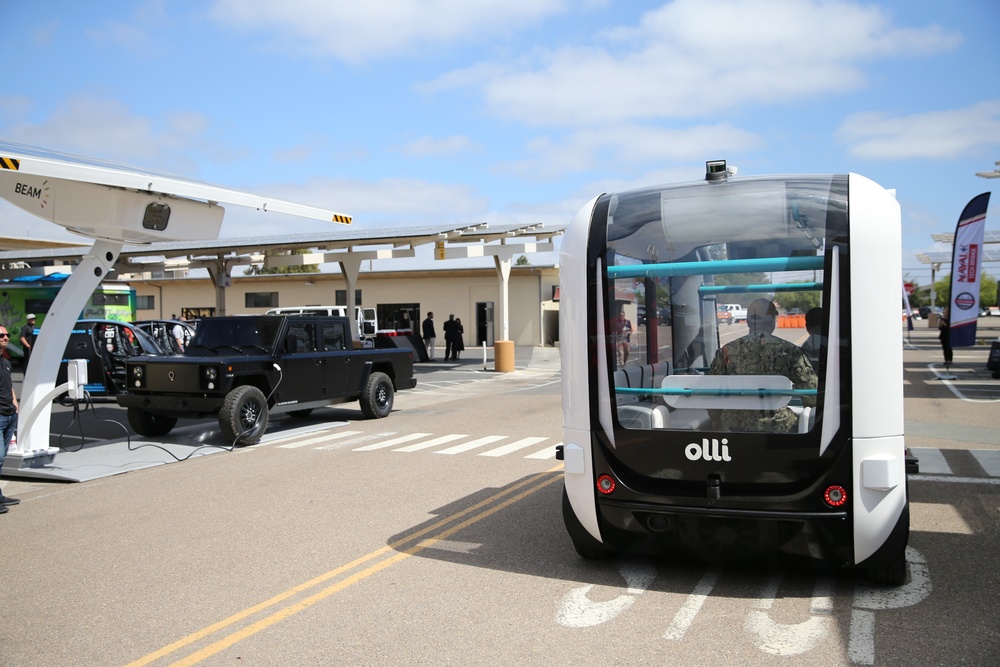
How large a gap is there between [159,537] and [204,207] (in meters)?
6.52

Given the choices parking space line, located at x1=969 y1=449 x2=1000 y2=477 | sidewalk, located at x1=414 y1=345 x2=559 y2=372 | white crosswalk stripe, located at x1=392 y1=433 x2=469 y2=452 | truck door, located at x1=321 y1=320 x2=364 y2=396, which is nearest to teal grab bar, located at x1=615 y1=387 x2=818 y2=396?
parking space line, located at x1=969 y1=449 x2=1000 y2=477

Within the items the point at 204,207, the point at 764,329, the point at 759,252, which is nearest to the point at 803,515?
the point at 764,329

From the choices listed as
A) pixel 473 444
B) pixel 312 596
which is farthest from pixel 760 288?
pixel 473 444

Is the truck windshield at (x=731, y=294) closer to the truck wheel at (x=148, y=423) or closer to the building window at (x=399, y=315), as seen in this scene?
the truck wheel at (x=148, y=423)

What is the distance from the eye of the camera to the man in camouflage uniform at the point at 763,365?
17.2ft

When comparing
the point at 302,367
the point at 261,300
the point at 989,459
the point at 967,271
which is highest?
the point at 261,300

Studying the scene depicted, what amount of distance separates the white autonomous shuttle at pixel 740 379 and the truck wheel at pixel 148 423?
941 cm

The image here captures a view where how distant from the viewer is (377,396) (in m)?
15.7

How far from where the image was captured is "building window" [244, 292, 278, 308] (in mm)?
48562

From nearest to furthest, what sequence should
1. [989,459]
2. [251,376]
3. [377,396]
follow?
1. [989,459]
2. [251,376]
3. [377,396]

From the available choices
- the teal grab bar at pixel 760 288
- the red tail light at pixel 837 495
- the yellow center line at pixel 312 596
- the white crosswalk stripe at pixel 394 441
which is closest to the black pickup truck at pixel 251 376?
the white crosswalk stripe at pixel 394 441

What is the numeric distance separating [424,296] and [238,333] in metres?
32.1

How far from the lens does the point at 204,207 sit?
12406mm

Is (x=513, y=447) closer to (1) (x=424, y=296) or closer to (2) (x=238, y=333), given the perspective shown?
(2) (x=238, y=333)
